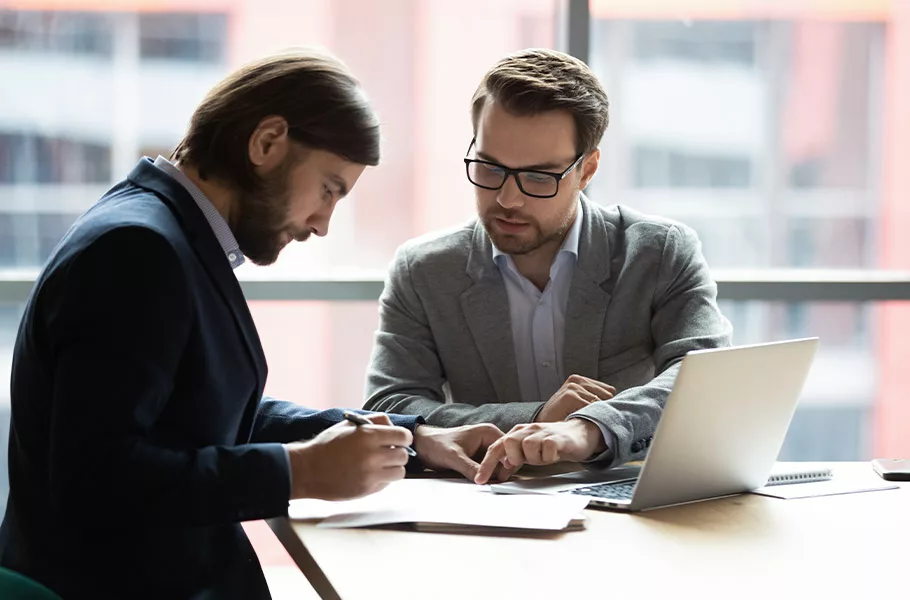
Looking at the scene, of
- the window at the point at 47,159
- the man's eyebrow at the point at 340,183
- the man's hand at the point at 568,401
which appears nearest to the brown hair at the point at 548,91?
the man's hand at the point at 568,401

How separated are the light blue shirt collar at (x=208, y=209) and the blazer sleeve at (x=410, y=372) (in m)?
0.61

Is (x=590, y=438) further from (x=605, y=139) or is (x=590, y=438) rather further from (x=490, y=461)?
(x=605, y=139)

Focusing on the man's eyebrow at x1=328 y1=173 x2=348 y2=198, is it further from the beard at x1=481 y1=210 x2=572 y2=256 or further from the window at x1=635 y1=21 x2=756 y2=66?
the window at x1=635 y1=21 x2=756 y2=66

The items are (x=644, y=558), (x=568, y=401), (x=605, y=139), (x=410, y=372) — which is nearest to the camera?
(x=644, y=558)

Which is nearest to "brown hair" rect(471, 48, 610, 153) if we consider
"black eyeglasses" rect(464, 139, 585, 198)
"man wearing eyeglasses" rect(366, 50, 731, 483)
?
"man wearing eyeglasses" rect(366, 50, 731, 483)

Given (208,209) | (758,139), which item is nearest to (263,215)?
(208,209)

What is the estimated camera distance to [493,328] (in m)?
2.40

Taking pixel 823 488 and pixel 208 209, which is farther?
pixel 823 488

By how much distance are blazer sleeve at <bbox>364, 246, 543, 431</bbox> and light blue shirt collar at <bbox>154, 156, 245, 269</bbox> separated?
611mm

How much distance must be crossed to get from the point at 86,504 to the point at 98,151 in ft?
6.80

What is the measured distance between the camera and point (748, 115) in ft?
11.2

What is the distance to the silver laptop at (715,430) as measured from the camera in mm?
1610

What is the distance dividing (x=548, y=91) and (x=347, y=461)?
111cm

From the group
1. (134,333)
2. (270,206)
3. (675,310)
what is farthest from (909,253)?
(134,333)
